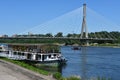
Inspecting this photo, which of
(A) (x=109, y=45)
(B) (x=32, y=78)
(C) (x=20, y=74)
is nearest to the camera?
(B) (x=32, y=78)

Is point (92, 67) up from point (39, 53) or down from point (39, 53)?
down

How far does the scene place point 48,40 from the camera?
110m

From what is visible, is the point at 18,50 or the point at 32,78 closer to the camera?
the point at 32,78

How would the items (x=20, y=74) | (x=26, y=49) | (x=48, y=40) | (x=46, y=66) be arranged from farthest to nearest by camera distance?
1. (x=48, y=40)
2. (x=26, y=49)
3. (x=46, y=66)
4. (x=20, y=74)

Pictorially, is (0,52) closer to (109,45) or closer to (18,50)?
(18,50)

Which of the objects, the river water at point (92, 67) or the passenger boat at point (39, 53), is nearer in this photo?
the river water at point (92, 67)

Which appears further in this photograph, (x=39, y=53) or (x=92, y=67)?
(x=92, y=67)

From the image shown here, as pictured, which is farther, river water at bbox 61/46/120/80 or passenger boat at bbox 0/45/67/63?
passenger boat at bbox 0/45/67/63

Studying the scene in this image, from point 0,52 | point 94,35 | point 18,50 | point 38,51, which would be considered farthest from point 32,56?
point 94,35

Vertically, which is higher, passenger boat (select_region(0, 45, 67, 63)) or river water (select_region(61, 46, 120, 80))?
passenger boat (select_region(0, 45, 67, 63))

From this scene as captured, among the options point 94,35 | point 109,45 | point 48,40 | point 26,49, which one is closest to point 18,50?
point 26,49

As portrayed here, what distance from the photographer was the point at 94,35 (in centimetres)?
14138

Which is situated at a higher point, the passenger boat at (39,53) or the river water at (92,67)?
the passenger boat at (39,53)

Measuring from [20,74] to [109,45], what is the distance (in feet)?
506
